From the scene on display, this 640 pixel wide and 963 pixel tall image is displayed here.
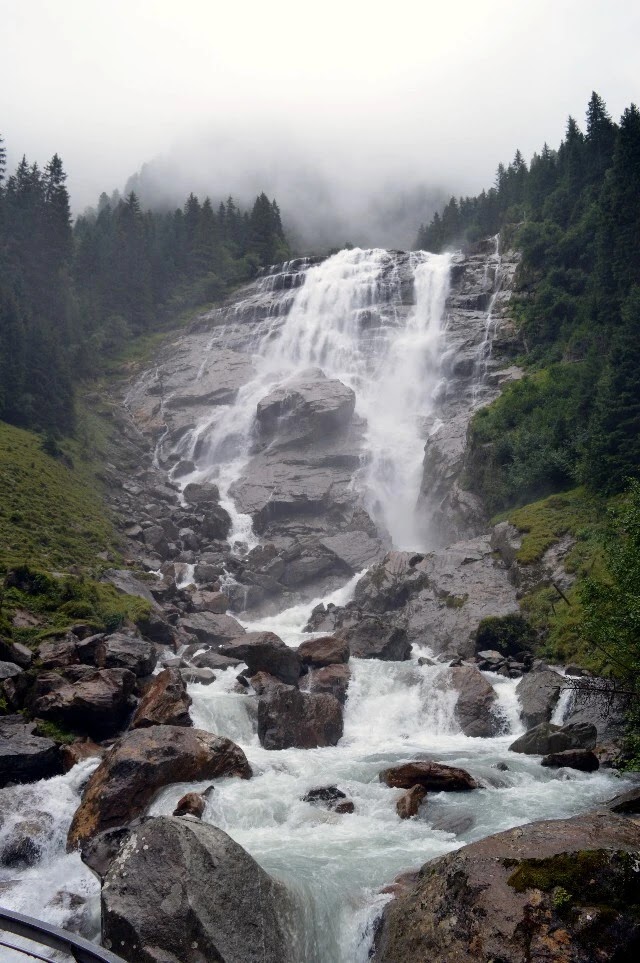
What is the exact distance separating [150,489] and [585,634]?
159 feet

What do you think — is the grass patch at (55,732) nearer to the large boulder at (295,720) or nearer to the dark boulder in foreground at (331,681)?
the large boulder at (295,720)

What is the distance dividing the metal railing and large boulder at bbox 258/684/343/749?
69.0 ft

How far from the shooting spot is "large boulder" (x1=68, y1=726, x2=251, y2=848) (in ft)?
53.2

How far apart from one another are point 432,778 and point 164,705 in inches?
371

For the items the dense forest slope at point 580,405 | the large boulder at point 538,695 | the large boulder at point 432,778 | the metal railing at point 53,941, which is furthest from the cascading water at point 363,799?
the metal railing at point 53,941

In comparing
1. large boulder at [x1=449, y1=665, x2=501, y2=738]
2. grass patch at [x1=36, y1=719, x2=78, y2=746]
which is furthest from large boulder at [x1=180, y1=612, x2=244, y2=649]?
grass patch at [x1=36, y1=719, x2=78, y2=746]

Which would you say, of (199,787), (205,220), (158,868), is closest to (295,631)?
(199,787)

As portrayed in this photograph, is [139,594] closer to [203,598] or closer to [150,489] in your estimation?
[203,598]

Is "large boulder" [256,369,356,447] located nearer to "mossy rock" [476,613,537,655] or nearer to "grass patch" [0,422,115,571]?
"grass patch" [0,422,115,571]

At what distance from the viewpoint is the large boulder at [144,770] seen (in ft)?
53.2

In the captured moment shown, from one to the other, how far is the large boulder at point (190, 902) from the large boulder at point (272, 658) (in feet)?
61.6

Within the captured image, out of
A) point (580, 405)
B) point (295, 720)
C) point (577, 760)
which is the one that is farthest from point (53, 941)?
point (580, 405)

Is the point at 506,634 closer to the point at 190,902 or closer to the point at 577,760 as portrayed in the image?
the point at 577,760

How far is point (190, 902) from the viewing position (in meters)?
10.3
